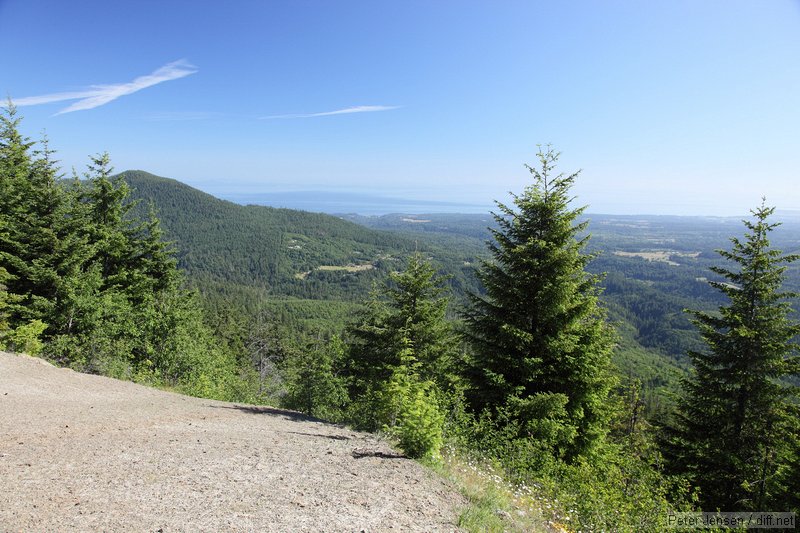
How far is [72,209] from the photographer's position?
59.1 ft

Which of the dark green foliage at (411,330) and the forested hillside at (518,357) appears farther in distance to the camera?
the dark green foliage at (411,330)

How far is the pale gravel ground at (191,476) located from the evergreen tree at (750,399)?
1084cm

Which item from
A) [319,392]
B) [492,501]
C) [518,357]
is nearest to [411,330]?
[319,392]

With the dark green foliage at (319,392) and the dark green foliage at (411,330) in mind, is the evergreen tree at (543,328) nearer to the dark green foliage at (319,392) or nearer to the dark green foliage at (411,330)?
the dark green foliage at (411,330)

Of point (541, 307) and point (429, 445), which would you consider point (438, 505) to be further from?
point (541, 307)

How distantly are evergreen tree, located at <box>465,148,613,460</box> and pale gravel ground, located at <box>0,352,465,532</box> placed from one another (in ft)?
15.3

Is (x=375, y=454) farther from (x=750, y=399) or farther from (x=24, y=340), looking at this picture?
(x=24, y=340)

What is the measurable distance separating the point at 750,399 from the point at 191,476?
15.7 metres

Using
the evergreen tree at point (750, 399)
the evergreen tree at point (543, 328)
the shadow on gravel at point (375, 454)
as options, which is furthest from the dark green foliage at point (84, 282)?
the evergreen tree at point (750, 399)

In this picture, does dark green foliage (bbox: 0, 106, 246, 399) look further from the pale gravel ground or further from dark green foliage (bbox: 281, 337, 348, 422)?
the pale gravel ground

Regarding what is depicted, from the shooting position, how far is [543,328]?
11.1 meters

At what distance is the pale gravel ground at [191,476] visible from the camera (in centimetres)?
417

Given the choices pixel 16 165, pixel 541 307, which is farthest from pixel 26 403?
pixel 16 165

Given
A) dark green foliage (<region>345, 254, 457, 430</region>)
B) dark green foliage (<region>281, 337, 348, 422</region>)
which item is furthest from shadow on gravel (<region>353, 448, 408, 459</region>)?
dark green foliage (<region>281, 337, 348, 422</region>)
